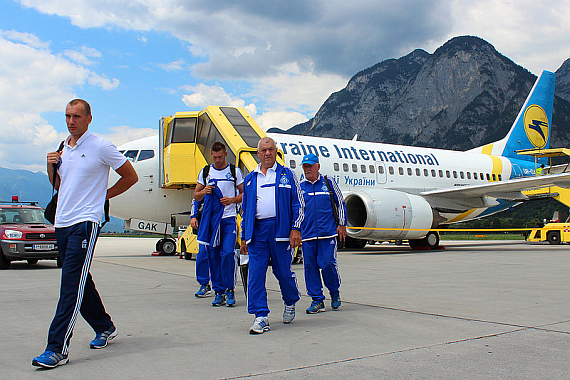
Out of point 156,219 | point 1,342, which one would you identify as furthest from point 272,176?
point 156,219

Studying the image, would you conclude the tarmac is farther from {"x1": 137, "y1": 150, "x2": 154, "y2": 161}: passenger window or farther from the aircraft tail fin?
the aircraft tail fin

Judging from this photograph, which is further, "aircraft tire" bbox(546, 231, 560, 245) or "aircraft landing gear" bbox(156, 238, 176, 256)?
"aircraft tire" bbox(546, 231, 560, 245)

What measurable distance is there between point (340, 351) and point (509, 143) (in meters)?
21.0

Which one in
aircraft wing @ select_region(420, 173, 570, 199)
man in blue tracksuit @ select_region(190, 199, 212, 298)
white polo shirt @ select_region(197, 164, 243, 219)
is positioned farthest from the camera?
aircraft wing @ select_region(420, 173, 570, 199)

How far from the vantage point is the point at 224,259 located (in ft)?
18.5

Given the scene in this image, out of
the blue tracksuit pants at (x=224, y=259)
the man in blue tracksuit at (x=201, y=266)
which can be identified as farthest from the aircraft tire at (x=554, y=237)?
the blue tracksuit pants at (x=224, y=259)

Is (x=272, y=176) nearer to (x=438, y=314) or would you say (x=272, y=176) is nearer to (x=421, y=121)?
(x=438, y=314)

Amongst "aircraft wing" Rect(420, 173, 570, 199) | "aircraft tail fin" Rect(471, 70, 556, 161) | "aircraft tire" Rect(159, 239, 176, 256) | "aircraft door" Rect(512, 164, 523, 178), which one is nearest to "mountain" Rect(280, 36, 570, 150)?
"aircraft tail fin" Rect(471, 70, 556, 161)

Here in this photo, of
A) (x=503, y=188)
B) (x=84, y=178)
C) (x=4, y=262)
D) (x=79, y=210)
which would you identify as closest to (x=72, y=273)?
(x=79, y=210)

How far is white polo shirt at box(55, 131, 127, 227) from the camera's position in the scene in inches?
137

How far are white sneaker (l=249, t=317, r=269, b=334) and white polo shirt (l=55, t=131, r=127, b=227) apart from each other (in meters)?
1.49

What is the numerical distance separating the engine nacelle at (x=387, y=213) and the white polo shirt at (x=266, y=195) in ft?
30.8

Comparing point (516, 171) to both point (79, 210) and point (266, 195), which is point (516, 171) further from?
point (79, 210)

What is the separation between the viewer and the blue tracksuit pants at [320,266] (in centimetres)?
532
